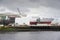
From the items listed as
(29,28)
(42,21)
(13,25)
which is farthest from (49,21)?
(13,25)

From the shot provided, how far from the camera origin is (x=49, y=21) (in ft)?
59.7

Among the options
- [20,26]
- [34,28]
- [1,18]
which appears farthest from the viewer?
[34,28]

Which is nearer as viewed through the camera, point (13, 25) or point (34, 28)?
point (13, 25)

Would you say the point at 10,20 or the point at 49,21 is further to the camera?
the point at 49,21

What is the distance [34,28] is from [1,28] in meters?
3.31

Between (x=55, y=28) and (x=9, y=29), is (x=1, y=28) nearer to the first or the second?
(x=9, y=29)

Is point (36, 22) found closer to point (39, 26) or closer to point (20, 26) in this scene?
point (39, 26)

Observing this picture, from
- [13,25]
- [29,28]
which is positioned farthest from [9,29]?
[29,28]

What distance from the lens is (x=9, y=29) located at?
1603 cm

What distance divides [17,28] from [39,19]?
8.38 feet

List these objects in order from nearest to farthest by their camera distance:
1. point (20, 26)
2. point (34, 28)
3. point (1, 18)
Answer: point (20, 26) → point (1, 18) → point (34, 28)

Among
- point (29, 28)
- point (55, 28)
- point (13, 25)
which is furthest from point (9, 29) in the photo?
point (55, 28)

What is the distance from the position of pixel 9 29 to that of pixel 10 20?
2.80 feet

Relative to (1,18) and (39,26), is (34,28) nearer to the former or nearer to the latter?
(39,26)
